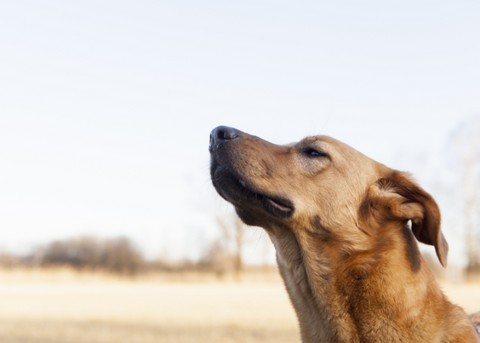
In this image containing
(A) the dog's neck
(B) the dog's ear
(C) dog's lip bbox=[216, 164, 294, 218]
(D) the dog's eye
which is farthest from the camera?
(D) the dog's eye

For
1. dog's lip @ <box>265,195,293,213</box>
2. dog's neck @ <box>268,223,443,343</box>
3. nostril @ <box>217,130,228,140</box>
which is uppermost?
nostril @ <box>217,130,228,140</box>

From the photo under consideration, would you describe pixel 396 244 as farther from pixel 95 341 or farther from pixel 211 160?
pixel 95 341

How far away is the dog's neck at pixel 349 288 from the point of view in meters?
2.44

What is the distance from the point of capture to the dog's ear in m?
2.67

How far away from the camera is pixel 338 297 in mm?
2564

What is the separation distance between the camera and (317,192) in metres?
2.86

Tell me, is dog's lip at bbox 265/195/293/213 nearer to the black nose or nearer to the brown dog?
the brown dog

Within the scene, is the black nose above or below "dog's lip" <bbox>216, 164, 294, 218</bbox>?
above

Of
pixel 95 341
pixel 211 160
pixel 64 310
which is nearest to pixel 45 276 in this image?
pixel 64 310

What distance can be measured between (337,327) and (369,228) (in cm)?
67

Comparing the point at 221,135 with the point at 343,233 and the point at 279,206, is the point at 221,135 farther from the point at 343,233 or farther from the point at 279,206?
the point at 343,233

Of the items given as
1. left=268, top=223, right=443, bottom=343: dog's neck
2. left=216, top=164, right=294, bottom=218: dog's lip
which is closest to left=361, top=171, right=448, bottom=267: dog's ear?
left=268, top=223, right=443, bottom=343: dog's neck

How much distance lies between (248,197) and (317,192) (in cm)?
48

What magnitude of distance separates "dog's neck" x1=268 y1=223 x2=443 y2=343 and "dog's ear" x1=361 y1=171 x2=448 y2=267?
0.10 meters
